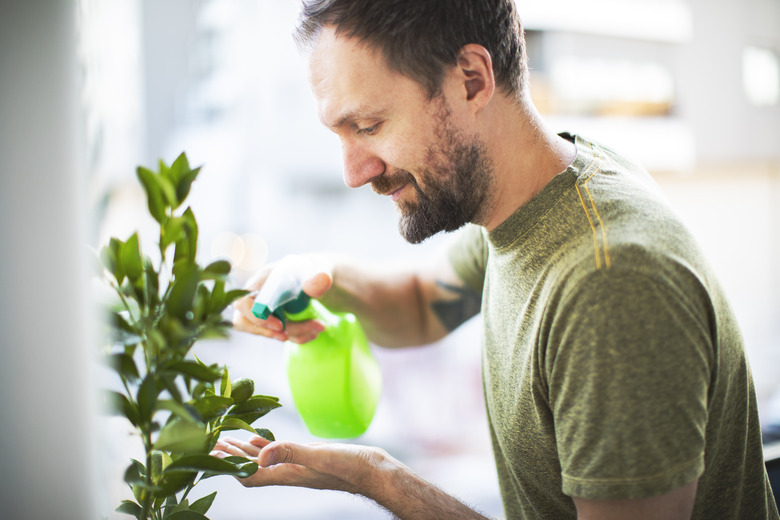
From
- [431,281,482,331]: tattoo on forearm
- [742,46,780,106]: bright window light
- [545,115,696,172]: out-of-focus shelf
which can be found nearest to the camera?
[431,281,482,331]: tattoo on forearm

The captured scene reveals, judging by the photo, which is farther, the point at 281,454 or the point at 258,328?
the point at 258,328

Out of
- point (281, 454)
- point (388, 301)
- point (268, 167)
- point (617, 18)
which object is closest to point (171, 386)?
point (281, 454)

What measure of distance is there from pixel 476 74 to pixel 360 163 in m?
0.20

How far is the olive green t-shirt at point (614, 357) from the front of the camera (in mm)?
622

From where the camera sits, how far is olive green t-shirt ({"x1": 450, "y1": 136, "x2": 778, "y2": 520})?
0.62 m

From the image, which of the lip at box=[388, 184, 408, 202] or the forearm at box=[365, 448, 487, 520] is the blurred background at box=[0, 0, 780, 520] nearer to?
the forearm at box=[365, 448, 487, 520]

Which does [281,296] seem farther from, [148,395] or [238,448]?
[148,395]

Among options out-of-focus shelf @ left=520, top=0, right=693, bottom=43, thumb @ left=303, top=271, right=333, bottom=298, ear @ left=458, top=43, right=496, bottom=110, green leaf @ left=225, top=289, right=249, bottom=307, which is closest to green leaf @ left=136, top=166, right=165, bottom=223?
green leaf @ left=225, top=289, right=249, bottom=307

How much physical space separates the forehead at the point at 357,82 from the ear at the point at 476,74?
0.07 metres

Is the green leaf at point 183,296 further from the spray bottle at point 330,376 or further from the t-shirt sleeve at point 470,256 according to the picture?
the t-shirt sleeve at point 470,256

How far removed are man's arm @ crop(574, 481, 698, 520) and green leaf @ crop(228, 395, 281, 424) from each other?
1.27 ft

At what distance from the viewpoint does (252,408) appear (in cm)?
72

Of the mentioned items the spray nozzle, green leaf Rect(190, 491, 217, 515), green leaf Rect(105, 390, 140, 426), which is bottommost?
green leaf Rect(190, 491, 217, 515)

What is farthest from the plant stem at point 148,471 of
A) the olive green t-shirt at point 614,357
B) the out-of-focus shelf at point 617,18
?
the out-of-focus shelf at point 617,18
